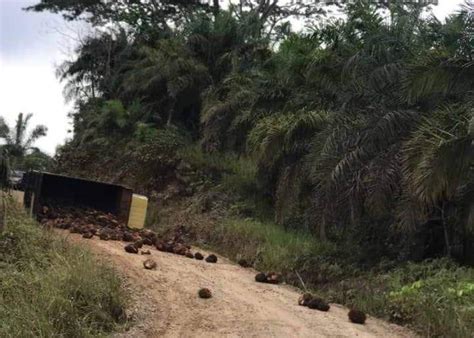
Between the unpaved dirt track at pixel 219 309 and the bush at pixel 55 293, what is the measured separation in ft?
1.37

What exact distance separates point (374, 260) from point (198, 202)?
7934 millimetres

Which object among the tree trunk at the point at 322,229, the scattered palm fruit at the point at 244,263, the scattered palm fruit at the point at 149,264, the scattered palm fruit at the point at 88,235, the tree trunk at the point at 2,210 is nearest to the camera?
the tree trunk at the point at 2,210

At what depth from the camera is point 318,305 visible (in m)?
9.67

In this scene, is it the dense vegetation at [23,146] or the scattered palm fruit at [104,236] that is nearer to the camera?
the scattered palm fruit at [104,236]

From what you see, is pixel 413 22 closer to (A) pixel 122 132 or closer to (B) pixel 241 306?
(B) pixel 241 306

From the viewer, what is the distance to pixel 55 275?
25.9ft

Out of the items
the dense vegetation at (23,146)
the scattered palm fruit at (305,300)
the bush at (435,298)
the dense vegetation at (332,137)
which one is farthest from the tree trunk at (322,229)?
the dense vegetation at (23,146)

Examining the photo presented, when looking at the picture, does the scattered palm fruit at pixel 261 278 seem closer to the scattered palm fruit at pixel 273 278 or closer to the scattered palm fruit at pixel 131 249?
the scattered palm fruit at pixel 273 278

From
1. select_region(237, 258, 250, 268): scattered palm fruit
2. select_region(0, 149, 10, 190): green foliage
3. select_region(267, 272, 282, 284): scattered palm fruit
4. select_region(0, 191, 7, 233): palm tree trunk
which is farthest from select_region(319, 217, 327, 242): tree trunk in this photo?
select_region(0, 149, 10, 190): green foliage

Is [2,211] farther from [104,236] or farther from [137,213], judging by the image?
[137,213]

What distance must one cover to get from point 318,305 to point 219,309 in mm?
1610

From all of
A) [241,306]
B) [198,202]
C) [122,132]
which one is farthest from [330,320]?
[122,132]

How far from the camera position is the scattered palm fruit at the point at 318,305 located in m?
9.62

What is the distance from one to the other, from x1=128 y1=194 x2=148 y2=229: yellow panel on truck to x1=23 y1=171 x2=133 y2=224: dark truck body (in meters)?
0.18
